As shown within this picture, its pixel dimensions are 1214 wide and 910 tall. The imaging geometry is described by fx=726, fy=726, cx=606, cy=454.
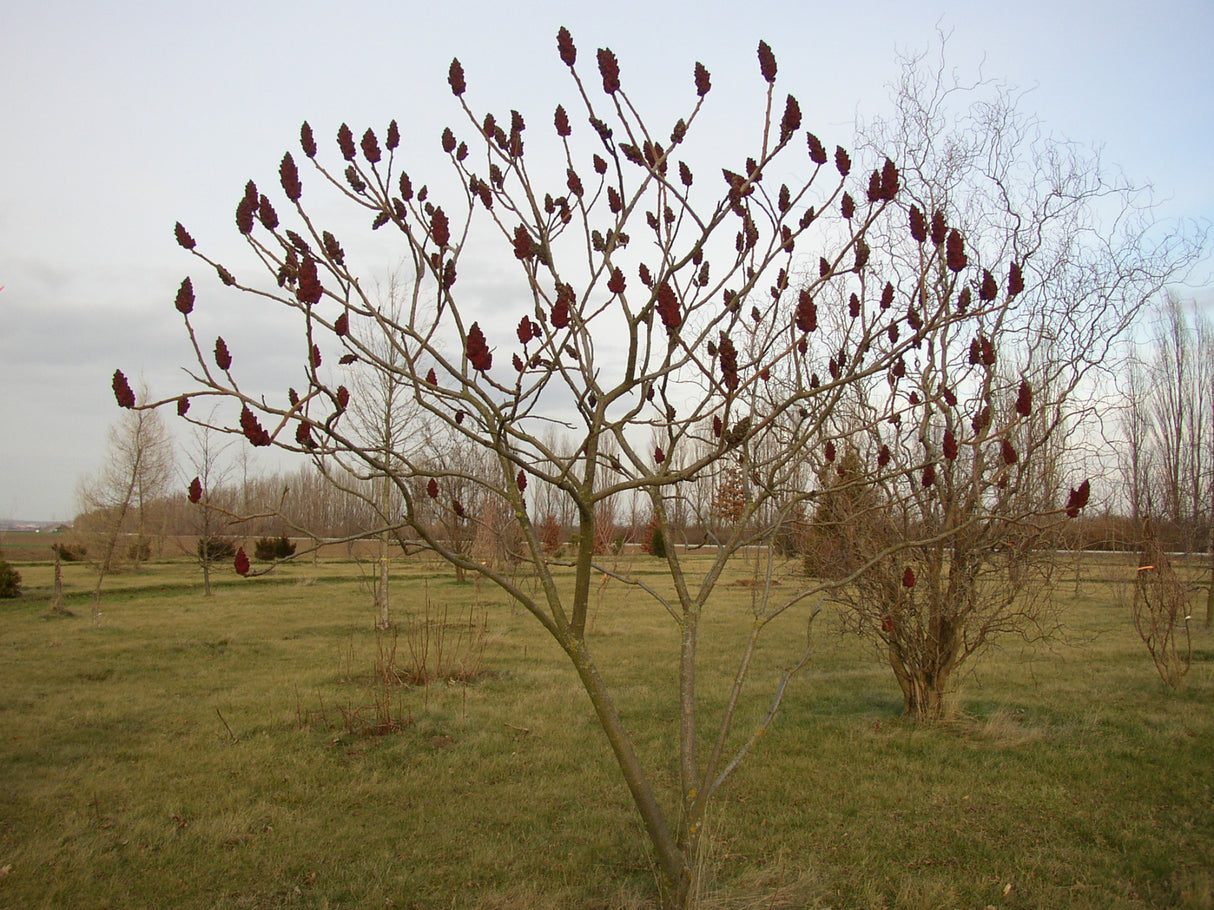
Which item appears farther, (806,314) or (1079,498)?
(1079,498)

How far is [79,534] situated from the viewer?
29094mm

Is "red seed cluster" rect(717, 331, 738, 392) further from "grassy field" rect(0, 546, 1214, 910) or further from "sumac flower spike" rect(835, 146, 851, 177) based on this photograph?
"grassy field" rect(0, 546, 1214, 910)

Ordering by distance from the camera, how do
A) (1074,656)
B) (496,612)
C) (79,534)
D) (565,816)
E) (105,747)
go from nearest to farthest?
(565,816) < (105,747) < (1074,656) < (496,612) < (79,534)

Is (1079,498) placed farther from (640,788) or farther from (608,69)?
(608,69)

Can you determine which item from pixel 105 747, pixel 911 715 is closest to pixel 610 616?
pixel 911 715

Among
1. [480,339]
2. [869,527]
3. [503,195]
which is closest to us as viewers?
[480,339]

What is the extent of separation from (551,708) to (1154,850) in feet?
16.2

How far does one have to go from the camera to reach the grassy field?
3.68 metres

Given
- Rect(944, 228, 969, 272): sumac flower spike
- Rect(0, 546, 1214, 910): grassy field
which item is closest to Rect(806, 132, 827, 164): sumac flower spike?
Rect(944, 228, 969, 272): sumac flower spike

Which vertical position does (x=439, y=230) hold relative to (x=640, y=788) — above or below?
above

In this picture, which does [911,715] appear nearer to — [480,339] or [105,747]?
[480,339]

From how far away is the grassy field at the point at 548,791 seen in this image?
3676 mm

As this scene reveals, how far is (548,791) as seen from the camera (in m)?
5.13

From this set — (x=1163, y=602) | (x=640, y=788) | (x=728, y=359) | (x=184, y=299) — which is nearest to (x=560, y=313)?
(x=728, y=359)
